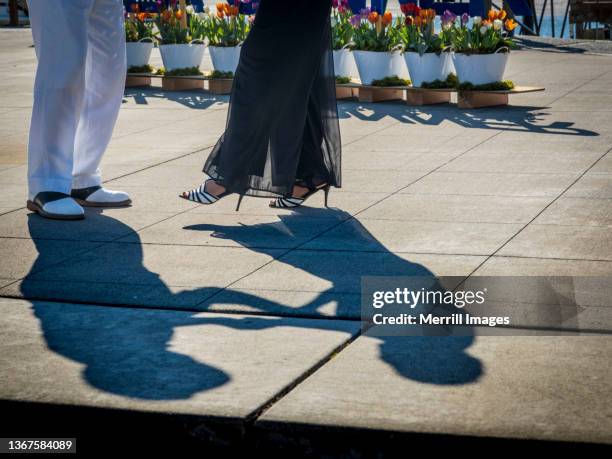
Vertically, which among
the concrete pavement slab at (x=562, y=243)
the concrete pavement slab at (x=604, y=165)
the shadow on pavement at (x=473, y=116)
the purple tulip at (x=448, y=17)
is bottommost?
the shadow on pavement at (x=473, y=116)

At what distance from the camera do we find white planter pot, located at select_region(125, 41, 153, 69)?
547 inches

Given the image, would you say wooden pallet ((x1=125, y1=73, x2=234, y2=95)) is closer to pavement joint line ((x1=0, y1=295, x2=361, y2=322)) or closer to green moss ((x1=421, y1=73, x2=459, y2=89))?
green moss ((x1=421, y1=73, x2=459, y2=89))

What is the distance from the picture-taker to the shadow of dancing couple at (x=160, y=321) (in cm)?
396

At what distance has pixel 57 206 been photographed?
6.67m

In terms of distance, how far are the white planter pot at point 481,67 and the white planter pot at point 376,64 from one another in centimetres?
86

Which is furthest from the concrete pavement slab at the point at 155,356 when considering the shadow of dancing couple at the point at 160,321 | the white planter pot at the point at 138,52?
the white planter pot at the point at 138,52

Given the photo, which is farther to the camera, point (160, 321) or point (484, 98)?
point (484, 98)

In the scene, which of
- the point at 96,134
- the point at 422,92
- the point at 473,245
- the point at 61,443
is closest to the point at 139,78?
the point at 422,92

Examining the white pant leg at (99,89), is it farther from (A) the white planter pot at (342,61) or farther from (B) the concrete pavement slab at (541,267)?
(A) the white planter pot at (342,61)

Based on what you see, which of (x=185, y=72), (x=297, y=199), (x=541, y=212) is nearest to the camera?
(x=541, y=212)

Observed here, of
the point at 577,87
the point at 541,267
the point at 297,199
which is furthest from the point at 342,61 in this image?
the point at 541,267

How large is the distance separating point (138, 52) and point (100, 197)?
7.15m

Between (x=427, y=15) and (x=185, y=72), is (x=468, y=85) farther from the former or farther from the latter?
(x=185, y=72)

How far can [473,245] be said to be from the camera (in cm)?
575
